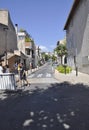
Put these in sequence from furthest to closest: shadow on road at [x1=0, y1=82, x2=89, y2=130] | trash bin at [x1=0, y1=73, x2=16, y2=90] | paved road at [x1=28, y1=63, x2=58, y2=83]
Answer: paved road at [x1=28, y1=63, x2=58, y2=83] → trash bin at [x1=0, y1=73, x2=16, y2=90] → shadow on road at [x1=0, y1=82, x2=89, y2=130]

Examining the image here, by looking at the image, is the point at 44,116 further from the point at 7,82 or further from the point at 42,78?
the point at 42,78

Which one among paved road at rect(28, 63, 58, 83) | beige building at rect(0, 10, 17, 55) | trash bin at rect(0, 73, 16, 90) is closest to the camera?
trash bin at rect(0, 73, 16, 90)

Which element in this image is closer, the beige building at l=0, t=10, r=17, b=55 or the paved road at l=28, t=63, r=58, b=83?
the paved road at l=28, t=63, r=58, b=83

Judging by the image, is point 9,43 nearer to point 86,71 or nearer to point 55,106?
point 86,71

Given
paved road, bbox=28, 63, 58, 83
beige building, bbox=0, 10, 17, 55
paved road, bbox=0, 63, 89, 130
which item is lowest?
paved road, bbox=0, 63, 89, 130

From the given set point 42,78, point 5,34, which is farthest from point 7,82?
point 5,34

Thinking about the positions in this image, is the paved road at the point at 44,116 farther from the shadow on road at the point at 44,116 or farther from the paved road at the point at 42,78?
the paved road at the point at 42,78

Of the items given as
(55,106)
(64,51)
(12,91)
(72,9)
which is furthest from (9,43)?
(55,106)

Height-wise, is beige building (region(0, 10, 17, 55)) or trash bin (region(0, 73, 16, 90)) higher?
beige building (region(0, 10, 17, 55))

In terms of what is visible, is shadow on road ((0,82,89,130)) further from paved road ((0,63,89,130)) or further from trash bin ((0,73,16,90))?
trash bin ((0,73,16,90))

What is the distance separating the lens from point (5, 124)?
8.52 meters

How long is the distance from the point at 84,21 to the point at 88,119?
90.5 feet

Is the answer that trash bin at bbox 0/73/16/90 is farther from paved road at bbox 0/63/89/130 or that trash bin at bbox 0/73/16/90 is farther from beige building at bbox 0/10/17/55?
beige building at bbox 0/10/17/55

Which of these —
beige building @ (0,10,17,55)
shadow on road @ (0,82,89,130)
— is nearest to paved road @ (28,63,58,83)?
beige building @ (0,10,17,55)
